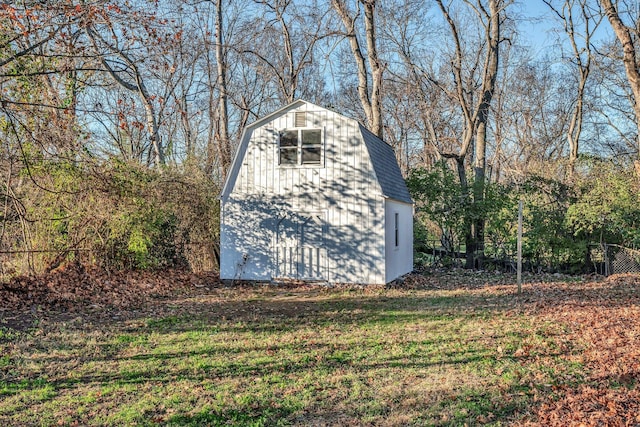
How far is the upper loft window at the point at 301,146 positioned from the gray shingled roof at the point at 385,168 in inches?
46.4

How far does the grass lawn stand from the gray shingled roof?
4.11 m

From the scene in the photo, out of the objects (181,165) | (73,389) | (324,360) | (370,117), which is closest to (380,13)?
(370,117)

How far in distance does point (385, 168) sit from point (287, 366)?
8.48 metres

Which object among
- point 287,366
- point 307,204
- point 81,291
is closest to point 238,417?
point 287,366

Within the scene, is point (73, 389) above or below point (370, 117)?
below

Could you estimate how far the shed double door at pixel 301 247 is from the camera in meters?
12.0

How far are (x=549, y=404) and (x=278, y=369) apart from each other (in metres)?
2.70

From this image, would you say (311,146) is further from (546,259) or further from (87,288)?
(546,259)

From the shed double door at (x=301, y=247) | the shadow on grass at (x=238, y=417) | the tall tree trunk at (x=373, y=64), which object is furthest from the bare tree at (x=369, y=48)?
the shadow on grass at (x=238, y=417)

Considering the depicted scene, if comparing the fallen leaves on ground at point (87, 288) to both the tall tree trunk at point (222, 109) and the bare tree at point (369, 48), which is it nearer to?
the tall tree trunk at point (222, 109)

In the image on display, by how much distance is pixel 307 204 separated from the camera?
39.5 ft

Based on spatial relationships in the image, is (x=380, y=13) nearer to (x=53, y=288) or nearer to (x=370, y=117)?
(x=370, y=117)

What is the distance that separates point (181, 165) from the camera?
14.1m

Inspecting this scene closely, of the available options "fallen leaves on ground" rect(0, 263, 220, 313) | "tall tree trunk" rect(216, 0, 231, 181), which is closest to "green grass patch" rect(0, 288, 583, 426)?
"fallen leaves on ground" rect(0, 263, 220, 313)
